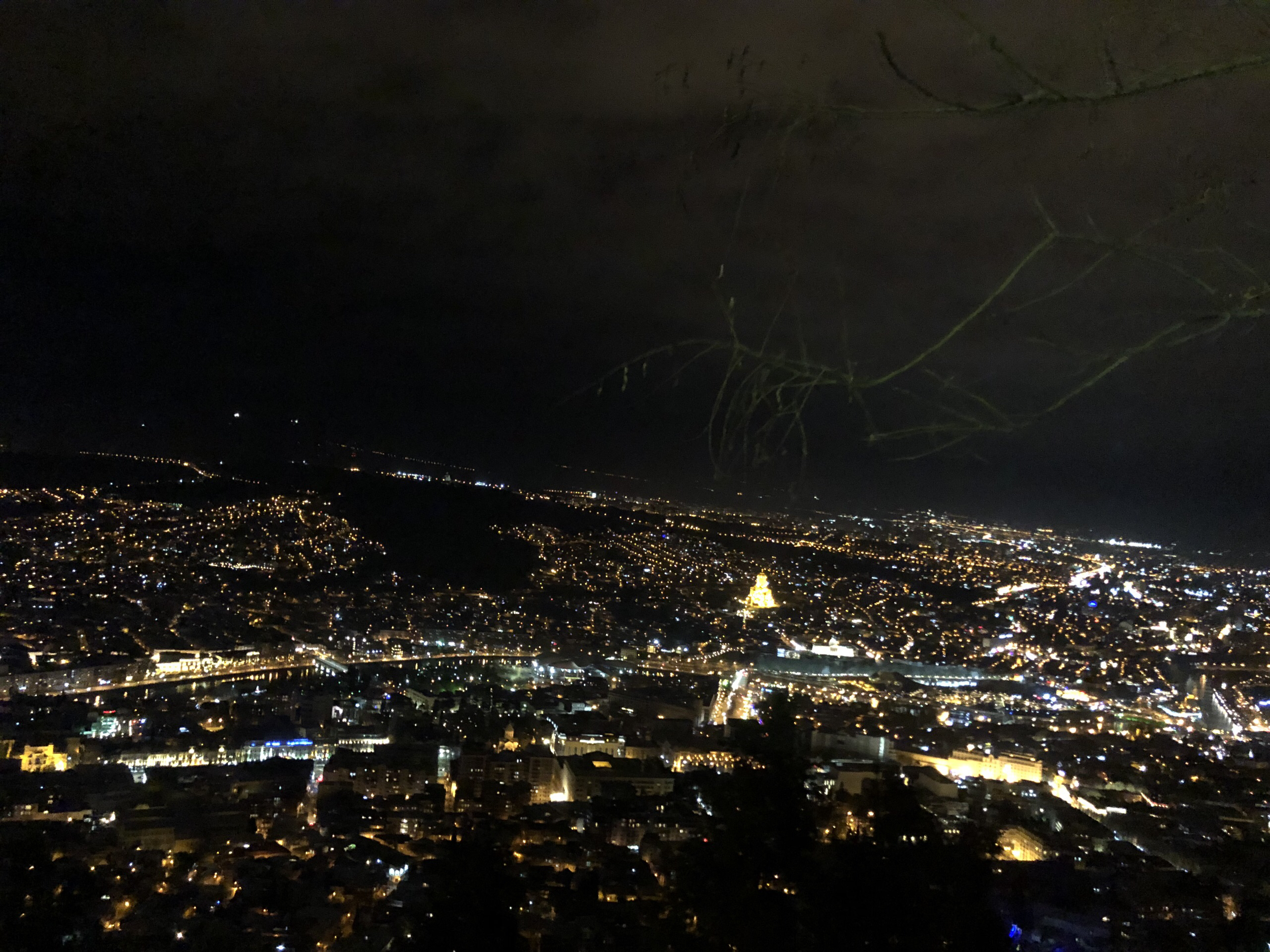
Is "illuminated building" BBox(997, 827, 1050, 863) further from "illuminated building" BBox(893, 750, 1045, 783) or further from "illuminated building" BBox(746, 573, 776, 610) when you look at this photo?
"illuminated building" BBox(746, 573, 776, 610)

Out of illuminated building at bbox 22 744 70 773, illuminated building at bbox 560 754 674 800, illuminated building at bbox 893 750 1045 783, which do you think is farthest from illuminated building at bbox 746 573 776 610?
illuminated building at bbox 22 744 70 773

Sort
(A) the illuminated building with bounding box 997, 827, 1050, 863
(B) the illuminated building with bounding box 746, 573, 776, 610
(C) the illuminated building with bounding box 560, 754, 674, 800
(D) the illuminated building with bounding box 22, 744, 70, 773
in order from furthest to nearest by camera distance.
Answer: (B) the illuminated building with bounding box 746, 573, 776, 610, (D) the illuminated building with bounding box 22, 744, 70, 773, (C) the illuminated building with bounding box 560, 754, 674, 800, (A) the illuminated building with bounding box 997, 827, 1050, 863

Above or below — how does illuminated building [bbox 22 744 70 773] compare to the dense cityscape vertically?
below

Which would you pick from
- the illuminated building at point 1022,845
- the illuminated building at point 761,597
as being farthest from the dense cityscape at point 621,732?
the illuminated building at point 761,597

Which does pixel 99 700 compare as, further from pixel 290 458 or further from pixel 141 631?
pixel 290 458

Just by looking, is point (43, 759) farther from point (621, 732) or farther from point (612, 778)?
point (621, 732)

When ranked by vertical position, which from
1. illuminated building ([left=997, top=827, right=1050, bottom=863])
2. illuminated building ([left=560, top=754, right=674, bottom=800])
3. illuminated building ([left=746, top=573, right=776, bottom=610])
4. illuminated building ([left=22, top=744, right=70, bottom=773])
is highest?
illuminated building ([left=997, top=827, right=1050, bottom=863])

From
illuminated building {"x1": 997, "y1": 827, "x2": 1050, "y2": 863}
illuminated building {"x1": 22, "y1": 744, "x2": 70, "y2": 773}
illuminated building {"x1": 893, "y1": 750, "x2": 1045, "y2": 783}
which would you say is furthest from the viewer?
illuminated building {"x1": 893, "y1": 750, "x2": 1045, "y2": 783}

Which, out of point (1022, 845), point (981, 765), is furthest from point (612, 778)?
point (1022, 845)

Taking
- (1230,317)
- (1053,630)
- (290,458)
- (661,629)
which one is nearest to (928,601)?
(1053,630)
